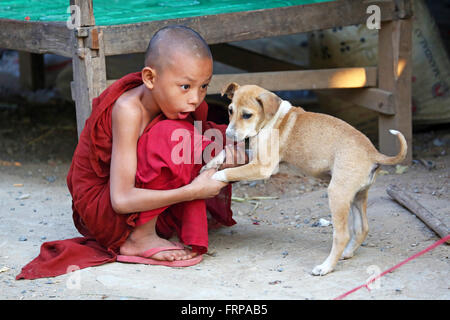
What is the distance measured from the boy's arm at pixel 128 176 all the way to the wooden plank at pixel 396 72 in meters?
2.64

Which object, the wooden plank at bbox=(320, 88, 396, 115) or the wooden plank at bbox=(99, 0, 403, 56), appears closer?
the wooden plank at bbox=(99, 0, 403, 56)

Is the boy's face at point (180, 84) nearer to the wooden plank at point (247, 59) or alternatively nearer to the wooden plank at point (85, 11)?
Answer: the wooden plank at point (85, 11)

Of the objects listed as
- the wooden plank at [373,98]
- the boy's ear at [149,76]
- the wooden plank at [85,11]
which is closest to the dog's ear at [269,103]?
the boy's ear at [149,76]

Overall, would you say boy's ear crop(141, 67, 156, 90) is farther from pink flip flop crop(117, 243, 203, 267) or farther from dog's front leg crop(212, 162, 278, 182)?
pink flip flop crop(117, 243, 203, 267)

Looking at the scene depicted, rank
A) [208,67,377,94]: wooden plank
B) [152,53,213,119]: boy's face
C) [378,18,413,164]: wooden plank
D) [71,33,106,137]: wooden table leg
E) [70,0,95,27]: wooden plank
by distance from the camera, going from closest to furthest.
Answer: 1. [152,53,213,119]: boy's face
2. [70,0,95,27]: wooden plank
3. [71,33,106,137]: wooden table leg
4. [208,67,377,94]: wooden plank
5. [378,18,413,164]: wooden plank

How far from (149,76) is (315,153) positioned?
3.33ft

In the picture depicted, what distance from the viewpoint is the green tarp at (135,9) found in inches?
181

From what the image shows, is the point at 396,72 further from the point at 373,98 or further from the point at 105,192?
the point at 105,192

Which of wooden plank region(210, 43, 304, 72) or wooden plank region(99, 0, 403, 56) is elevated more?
wooden plank region(99, 0, 403, 56)

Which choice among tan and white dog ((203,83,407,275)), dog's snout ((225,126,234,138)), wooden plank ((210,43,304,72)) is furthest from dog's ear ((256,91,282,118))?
wooden plank ((210,43,304,72))

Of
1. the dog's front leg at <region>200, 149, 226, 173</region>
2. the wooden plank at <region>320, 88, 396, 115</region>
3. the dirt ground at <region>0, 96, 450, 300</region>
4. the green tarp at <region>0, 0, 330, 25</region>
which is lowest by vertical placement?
the dirt ground at <region>0, 96, 450, 300</region>

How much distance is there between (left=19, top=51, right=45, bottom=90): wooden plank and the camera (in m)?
7.98

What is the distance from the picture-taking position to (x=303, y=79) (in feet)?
16.2

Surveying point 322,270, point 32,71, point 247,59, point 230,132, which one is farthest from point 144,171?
point 32,71
